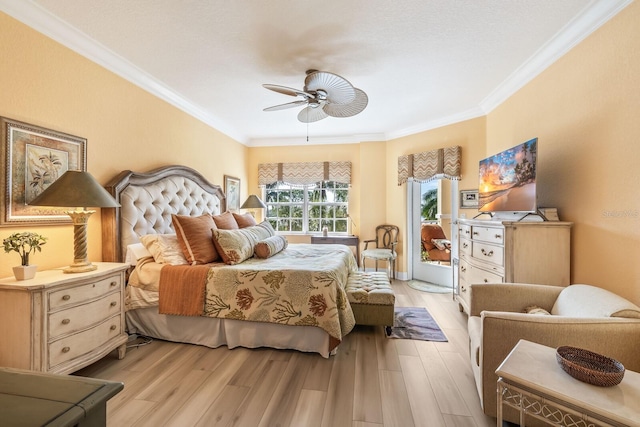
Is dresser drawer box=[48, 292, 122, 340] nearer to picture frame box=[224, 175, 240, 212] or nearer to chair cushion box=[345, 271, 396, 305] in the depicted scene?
chair cushion box=[345, 271, 396, 305]

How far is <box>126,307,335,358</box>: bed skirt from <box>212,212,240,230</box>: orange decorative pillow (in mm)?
1071

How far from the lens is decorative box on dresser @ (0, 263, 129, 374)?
5.34ft

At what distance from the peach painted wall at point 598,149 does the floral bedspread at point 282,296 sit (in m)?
1.93

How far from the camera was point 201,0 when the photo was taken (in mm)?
1855

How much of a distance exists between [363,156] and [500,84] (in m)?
2.44

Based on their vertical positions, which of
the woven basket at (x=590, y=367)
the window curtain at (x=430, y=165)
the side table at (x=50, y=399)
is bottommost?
the woven basket at (x=590, y=367)

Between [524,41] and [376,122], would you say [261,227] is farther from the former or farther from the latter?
[524,41]

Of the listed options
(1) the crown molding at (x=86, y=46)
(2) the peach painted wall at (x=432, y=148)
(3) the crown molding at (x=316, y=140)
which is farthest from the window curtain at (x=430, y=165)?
(1) the crown molding at (x=86, y=46)

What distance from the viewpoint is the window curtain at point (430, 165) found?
408 cm

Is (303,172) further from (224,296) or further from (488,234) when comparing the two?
(488,234)

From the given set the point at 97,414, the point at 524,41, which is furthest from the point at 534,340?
the point at 524,41

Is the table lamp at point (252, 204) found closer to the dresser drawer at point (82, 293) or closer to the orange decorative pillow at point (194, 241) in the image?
the orange decorative pillow at point (194, 241)

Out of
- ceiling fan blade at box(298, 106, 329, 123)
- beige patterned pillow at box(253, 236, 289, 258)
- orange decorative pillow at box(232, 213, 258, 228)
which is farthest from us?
orange decorative pillow at box(232, 213, 258, 228)

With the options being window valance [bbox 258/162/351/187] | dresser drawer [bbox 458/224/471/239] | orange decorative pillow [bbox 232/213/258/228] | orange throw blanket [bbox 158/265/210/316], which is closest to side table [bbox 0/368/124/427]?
orange throw blanket [bbox 158/265/210/316]
